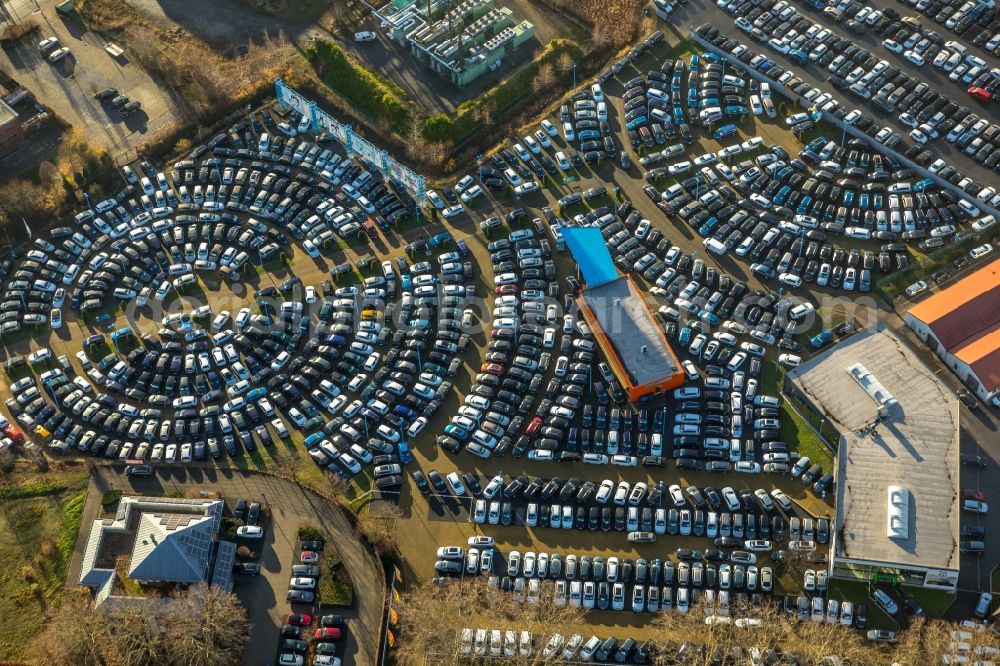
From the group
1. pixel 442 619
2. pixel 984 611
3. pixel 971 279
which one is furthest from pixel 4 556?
pixel 971 279

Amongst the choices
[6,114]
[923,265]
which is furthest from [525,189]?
[6,114]

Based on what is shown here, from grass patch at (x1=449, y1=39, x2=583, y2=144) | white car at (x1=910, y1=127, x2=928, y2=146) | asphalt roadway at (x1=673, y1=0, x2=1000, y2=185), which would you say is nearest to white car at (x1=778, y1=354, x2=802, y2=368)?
asphalt roadway at (x1=673, y1=0, x2=1000, y2=185)

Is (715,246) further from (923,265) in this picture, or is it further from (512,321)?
(512,321)

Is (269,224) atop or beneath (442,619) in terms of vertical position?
atop

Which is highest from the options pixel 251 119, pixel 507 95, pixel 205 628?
pixel 251 119

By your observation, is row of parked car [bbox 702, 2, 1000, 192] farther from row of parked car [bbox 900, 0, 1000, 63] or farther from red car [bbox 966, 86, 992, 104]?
row of parked car [bbox 900, 0, 1000, 63]

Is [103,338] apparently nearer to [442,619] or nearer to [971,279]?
[442,619]
